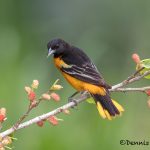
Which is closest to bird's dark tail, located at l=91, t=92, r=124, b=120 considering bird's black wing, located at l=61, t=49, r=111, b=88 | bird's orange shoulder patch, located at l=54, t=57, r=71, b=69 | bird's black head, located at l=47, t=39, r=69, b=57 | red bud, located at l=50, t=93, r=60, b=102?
bird's black wing, located at l=61, t=49, r=111, b=88

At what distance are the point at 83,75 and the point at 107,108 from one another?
2.14 ft

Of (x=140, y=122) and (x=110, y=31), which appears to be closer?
(x=140, y=122)

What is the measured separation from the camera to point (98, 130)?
15.9 feet

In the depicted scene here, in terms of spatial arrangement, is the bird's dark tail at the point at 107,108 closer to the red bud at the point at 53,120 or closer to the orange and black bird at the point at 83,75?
the orange and black bird at the point at 83,75

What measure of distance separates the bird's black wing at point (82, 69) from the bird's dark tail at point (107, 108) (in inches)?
4.3

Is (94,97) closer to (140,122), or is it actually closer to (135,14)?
(140,122)

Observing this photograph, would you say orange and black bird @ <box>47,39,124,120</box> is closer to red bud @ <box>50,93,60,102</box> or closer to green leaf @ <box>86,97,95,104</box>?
green leaf @ <box>86,97,95,104</box>

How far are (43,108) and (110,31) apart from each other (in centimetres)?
647

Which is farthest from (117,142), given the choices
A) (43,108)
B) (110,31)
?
(110,31)

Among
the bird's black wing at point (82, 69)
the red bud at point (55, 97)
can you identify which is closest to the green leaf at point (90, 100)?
the bird's black wing at point (82, 69)

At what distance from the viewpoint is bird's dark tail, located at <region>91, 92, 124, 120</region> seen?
4840mm

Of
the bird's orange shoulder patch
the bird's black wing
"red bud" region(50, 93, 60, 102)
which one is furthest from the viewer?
the bird's orange shoulder patch

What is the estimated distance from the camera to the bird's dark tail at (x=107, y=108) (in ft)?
15.9

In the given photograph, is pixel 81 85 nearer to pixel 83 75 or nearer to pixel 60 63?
pixel 83 75
